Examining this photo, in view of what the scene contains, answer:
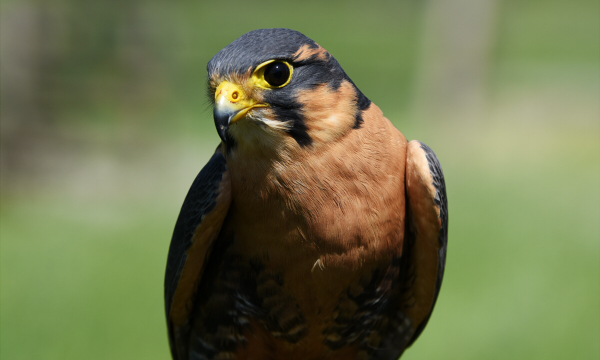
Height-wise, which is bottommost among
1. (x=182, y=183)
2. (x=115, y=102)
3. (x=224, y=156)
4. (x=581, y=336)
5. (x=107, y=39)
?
(x=581, y=336)

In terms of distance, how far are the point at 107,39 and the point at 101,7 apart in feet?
1.73

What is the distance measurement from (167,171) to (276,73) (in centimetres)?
762

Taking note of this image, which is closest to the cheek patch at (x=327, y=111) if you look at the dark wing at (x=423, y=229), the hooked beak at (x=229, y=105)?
the hooked beak at (x=229, y=105)

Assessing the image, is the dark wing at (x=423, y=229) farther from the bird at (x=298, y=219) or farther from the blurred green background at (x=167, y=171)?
the blurred green background at (x=167, y=171)

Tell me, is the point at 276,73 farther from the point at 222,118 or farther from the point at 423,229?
the point at 423,229

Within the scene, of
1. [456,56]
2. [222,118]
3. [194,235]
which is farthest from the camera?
[456,56]

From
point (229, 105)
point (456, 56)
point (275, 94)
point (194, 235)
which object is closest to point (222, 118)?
point (229, 105)

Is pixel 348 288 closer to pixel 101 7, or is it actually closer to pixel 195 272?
pixel 195 272

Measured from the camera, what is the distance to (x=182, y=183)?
30.2ft

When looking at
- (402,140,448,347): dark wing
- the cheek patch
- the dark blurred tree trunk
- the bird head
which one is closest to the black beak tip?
the bird head

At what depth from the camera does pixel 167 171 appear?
9.52 meters

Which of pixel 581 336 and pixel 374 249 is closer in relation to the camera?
pixel 374 249

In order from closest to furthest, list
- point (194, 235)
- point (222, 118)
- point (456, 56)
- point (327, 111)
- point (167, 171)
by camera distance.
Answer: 1. point (222, 118)
2. point (327, 111)
3. point (194, 235)
4. point (167, 171)
5. point (456, 56)

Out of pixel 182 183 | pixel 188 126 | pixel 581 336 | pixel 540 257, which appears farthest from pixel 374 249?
pixel 188 126
